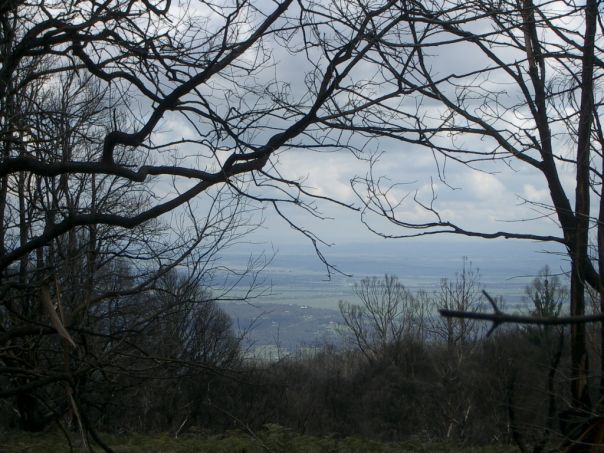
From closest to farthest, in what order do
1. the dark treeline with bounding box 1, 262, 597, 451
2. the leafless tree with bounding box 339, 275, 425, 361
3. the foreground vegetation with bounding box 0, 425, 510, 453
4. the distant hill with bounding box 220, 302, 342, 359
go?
the foreground vegetation with bounding box 0, 425, 510, 453 → the dark treeline with bounding box 1, 262, 597, 451 → the distant hill with bounding box 220, 302, 342, 359 → the leafless tree with bounding box 339, 275, 425, 361

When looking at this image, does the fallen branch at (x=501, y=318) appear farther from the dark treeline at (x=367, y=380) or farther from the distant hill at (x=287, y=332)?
the distant hill at (x=287, y=332)

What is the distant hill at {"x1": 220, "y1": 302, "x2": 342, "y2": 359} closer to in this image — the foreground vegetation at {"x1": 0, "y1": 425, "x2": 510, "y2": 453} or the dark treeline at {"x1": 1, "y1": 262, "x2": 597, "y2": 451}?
the dark treeline at {"x1": 1, "y1": 262, "x2": 597, "y2": 451}

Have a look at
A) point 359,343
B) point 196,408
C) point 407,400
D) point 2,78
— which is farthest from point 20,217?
point 359,343

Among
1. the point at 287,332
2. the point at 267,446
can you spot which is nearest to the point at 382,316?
the point at 287,332

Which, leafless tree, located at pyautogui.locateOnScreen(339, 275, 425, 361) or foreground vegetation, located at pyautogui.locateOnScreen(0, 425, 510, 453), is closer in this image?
foreground vegetation, located at pyautogui.locateOnScreen(0, 425, 510, 453)

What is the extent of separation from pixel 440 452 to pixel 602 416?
3.43m

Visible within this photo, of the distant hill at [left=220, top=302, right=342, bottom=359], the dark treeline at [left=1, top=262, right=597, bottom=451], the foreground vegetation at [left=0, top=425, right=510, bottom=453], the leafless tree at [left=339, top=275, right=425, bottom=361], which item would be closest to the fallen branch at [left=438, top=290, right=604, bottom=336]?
the dark treeline at [left=1, top=262, right=597, bottom=451]

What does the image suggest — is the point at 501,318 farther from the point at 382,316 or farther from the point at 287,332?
the point at 382,316

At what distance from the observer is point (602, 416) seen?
13.3 feet

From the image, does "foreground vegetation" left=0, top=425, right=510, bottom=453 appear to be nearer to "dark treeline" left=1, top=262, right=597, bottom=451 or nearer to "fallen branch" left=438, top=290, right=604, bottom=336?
"dark treeline" left=1, top=262, right=597, bottom=451

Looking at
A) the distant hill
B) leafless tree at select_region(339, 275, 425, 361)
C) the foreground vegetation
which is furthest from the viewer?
leafless tree at select_region(339, 275, 425, 361)

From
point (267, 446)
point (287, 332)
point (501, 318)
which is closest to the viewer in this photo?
point (501, 318)

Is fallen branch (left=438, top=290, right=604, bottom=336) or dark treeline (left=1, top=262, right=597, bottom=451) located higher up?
fallen branch (left=438, top=290, right=604, bottom=336)

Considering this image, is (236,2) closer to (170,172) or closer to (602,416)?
(170,172)
